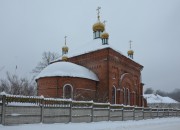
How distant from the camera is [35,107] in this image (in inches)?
505

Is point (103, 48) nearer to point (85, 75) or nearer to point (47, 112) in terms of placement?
point (85, 75)

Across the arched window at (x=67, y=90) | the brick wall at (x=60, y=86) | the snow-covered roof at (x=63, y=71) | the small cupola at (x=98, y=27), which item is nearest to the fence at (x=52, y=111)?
the brick wall at (x=60, y=86)

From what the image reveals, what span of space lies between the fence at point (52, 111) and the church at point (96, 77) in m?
9.27

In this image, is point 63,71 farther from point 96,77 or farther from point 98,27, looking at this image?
point 98,27

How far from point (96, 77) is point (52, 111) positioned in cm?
1884

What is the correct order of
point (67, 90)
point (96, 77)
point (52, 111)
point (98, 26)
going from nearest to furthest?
point (52, 111), point (67, 90), point (96, 77), point (98, 26)

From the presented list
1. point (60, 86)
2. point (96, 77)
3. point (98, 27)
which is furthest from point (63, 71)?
point (98, 27)

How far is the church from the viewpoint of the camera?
94.8 feet

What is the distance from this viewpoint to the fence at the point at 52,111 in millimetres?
11539

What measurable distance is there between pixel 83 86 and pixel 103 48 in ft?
18.6

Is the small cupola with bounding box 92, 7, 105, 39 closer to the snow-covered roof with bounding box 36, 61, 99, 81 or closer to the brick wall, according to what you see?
the snow-covered roof with bounding box 36, 61, 99, 81

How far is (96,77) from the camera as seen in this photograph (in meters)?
32.4

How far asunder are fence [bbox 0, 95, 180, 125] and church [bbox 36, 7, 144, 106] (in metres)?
9.27

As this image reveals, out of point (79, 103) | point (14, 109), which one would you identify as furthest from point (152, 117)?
point (14, 109)
